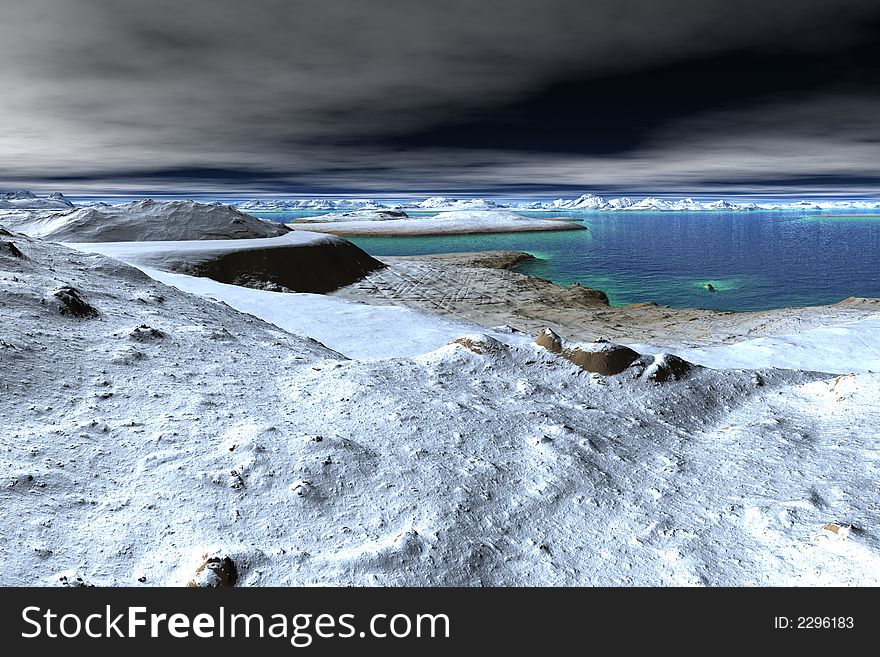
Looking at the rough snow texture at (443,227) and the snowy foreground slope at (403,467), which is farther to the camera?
the rough snow texture at (443,227)

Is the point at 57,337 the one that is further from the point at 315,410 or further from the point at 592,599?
the point at 592,599

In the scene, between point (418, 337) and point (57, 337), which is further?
point (418, 337)

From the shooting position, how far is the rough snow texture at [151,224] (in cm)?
4738

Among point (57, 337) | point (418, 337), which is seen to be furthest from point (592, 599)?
point (418, 337)

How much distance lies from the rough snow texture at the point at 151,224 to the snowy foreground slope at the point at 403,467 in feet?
144

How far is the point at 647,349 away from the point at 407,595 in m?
13.9

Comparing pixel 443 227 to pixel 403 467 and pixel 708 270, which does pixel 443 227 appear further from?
pixel 403 467

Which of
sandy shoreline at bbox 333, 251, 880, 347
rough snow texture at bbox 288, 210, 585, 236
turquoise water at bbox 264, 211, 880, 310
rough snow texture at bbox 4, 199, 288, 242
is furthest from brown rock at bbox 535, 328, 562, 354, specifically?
rough snow texture at bbox 288, 210, 585, 236

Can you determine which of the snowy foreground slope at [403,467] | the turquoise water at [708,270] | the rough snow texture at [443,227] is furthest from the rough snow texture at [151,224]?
the rough snow texture at [443,227]

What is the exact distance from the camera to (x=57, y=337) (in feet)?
22.6

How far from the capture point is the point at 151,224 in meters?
49.0

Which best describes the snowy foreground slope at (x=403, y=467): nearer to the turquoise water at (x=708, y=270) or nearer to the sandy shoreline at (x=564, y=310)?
the sandy shoreline at (x=564, y=310)

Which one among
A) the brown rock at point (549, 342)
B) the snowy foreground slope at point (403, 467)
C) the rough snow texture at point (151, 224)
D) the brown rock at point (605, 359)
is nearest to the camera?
the snowy foreground slope at point (403, 467)

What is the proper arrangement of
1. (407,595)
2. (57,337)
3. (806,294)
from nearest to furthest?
1. (407,595)
2. (57,337)
3. (806,294)
